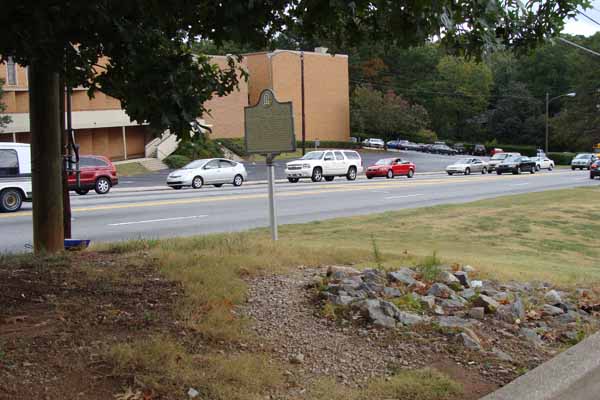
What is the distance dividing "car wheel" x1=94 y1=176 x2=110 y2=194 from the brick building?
1447 cm

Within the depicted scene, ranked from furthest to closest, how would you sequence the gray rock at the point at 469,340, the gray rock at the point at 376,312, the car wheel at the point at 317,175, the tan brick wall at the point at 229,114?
1. the tan brick wall at the point at 229,114
2. the car wheel at the point at 317,175
3. the gray rock at the point at 376,312
4. the gray rock at the point at 469,340

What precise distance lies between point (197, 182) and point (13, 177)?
553 inches

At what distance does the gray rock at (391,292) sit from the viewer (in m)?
6.42

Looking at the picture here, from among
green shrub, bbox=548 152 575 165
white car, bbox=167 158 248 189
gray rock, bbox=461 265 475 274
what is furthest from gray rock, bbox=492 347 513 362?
green shrub, bbox=548 152 575 165

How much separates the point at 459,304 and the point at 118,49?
151 inches

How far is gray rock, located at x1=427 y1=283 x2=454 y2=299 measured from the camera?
6652 millimetres

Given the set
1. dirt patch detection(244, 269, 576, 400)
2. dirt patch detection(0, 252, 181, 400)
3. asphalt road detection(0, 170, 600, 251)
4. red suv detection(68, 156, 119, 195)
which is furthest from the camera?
red suv detection(68, 156, 119, 195)

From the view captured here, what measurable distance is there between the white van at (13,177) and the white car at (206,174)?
1250cm

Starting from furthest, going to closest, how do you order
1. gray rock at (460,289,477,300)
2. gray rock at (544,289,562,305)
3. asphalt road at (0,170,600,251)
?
asphalt road at (0,170,600,251) < gray rock at (544,289,562,305) < gray rock at (460,289,477,300)

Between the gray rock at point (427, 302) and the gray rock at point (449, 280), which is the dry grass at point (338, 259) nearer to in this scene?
the gray rock at point (449, 280)

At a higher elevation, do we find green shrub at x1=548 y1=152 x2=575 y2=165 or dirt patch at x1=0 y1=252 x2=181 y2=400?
green shrub at x1=548 y1=152 x2=575 y2=165

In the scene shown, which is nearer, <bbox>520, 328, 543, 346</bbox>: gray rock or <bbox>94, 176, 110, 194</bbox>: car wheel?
<bbox>520, 328, 543, 346</bbox>: gray rock

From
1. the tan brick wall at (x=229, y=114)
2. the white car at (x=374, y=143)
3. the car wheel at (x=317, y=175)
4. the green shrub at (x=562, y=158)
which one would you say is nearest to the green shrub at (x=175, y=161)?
the tan brick wall at (x=229, y=114)

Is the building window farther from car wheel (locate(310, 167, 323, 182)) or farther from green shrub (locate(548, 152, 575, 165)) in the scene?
green shrub (locate(548, 152, 575, 165))
